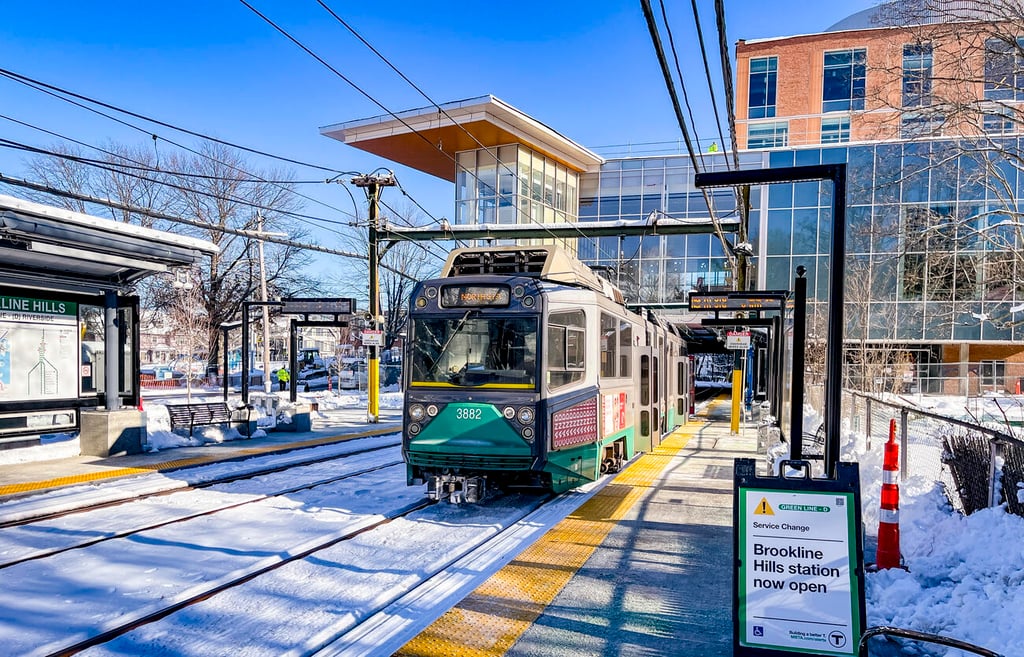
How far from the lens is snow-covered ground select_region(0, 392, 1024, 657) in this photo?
4359mm

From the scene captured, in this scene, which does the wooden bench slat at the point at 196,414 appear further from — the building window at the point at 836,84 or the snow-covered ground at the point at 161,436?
the building window at the point at 836,84

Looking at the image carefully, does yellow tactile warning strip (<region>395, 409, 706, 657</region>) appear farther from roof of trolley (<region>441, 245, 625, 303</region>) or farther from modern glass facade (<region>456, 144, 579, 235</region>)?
modern glass facade (<region>456, 144, 579, 235</region>)

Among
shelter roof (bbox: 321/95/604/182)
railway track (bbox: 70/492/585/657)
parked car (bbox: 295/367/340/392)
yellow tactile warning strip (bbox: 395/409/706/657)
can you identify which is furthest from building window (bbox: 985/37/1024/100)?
parked car (bbox: 295/367/340/392)

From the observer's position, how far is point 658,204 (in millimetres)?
38562

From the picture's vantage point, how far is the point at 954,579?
5250mm

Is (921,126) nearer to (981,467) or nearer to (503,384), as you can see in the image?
(981,467)

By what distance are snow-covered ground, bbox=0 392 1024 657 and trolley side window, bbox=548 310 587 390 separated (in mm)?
3785

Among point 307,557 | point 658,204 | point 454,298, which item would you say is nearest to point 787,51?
point 658,204

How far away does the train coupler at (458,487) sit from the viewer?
8.66 meters

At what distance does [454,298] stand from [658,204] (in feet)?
104

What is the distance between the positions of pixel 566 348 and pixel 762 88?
42349 mm

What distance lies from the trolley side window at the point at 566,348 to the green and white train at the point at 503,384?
0.01m

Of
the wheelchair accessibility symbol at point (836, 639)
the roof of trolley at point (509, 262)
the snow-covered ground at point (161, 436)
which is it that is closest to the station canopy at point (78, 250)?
the snow-covered ground at point (161, 436)

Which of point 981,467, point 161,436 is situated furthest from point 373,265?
point 981,467
